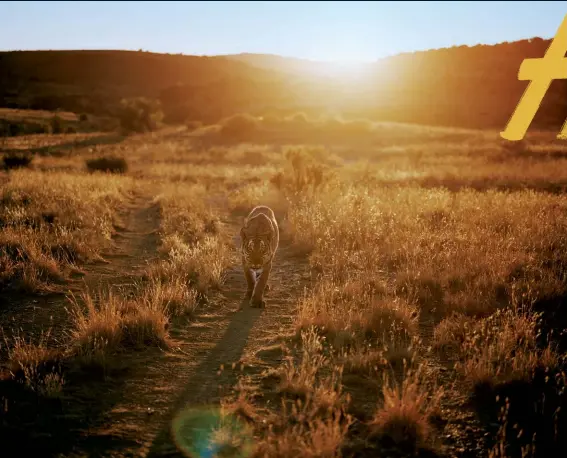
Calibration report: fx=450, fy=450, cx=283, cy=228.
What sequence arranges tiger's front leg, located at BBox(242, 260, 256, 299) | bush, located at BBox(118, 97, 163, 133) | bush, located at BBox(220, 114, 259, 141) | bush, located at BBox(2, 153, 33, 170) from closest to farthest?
1. tiger's front leg, located at BBox(242, 260, 256, 299)
2. bush, located at BBox(2, 153, 33, 170)
3. bush, located at BBox(220, 114, 259, 141)
4. bush, located at BBox(118, 97, 163, 133)

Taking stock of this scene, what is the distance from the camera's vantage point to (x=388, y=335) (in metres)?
5.86

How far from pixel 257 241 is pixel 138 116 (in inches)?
2103

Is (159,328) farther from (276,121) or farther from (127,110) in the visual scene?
(127,110)

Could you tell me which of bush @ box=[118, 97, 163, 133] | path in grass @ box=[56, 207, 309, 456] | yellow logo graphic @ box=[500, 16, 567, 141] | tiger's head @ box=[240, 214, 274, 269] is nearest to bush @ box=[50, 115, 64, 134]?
bush @ box=[118, 97, 163, 133]

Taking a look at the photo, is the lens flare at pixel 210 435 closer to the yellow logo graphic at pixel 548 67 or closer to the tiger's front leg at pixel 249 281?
the tiger's front leg at pixel 249 281

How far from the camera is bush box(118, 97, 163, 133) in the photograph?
5324 cm

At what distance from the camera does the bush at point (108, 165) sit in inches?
910

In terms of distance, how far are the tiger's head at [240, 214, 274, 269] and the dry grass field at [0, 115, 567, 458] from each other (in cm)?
87

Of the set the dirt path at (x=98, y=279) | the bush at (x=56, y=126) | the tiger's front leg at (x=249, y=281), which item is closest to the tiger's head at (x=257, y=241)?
the tiger's front leg at (x=249, y=281)

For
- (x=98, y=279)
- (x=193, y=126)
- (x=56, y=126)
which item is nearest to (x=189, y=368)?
(x=98, y=279)

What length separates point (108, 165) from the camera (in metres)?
23.4

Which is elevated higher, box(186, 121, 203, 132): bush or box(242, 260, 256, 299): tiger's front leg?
box(186, 121, 203, 132): bush

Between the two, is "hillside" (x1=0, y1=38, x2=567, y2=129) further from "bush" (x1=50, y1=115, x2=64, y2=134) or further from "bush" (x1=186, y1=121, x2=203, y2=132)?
"bush" (x1=50, y1=115, x2=64, y2=134)

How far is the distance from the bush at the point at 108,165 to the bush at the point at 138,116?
26299mm
